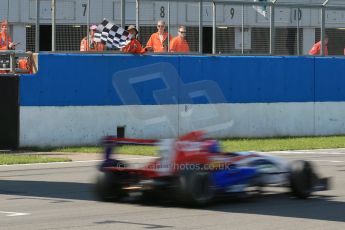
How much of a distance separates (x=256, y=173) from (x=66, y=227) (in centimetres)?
305

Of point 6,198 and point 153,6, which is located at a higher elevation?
point 153,6

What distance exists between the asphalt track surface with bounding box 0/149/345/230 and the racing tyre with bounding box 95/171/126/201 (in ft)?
0.40

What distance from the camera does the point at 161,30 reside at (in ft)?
75.0

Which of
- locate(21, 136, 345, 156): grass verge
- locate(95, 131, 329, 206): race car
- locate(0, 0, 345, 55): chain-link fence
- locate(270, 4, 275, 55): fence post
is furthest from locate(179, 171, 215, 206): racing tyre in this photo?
locate(270, 4, 275, 55): fence post

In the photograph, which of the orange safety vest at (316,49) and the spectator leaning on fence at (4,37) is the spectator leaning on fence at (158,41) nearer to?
the spectator leaning on fence at (4,37)

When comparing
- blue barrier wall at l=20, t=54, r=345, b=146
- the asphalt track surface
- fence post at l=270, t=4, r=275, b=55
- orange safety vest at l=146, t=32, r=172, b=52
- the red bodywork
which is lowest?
the asphalt track surface

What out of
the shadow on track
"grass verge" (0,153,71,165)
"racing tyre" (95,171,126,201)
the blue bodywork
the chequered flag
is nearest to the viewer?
the shadow on track

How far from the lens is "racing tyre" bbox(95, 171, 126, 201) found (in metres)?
11.4

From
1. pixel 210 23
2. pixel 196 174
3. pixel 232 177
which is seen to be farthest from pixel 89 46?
pixel 196 174

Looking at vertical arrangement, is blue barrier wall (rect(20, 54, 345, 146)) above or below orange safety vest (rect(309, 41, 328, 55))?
below

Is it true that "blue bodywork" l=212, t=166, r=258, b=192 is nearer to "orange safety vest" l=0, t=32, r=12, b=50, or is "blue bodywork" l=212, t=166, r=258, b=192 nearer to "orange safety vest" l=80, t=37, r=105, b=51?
"orange safety vest" l=80, t=37, r=105, b=51

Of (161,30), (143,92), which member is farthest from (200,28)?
(143,92)

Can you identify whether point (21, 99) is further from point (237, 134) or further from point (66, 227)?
point (66, 227)

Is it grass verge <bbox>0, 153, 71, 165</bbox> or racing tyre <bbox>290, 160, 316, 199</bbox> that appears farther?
grass verge <bbox>0, 153, 71, 165</bbox>
